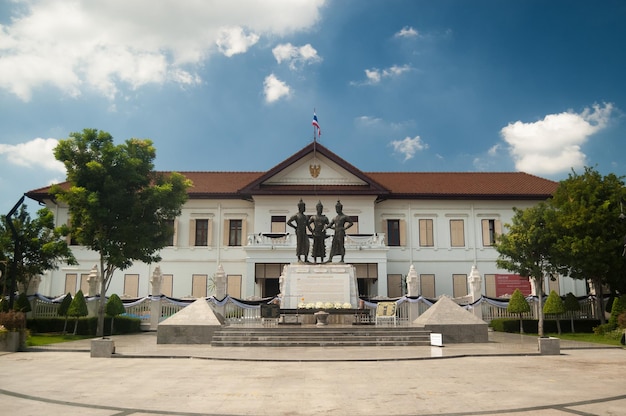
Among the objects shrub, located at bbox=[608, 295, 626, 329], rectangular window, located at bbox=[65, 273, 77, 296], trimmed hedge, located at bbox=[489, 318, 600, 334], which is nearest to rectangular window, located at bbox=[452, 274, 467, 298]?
trimmed hedge, located at bbox=[489, 318, 600, 334]

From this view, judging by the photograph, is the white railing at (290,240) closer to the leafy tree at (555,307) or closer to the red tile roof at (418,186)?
the red tile roof at (418,186)

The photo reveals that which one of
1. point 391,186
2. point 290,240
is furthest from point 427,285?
A: point 290,240

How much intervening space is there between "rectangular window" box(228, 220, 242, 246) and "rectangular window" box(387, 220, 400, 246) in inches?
407

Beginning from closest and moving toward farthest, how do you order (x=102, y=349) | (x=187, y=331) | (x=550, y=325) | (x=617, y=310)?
(x=102, y=349) < (x=187, y=331) < (x=617, y=310) < (x=550, y=325)

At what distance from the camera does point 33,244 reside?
23844mm

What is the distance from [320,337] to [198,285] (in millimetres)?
21438

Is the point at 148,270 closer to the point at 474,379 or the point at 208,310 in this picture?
the point at 208,310

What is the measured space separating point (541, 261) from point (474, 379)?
56.2 ft

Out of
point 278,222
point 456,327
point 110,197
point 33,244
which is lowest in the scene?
point 456,327

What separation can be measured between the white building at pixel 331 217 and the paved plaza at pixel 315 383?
2171 centimetres

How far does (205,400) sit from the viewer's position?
7.63 metres

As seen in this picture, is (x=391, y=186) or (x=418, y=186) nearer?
(x=391, y=186)

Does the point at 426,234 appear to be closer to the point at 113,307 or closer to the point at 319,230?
the point at 319,230

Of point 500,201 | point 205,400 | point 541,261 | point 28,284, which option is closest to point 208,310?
point 205,400
